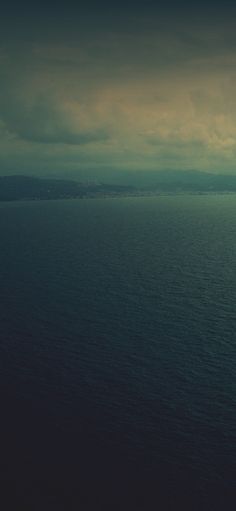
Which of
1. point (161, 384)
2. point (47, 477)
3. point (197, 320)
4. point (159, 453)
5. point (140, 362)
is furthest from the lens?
point (197, 320)

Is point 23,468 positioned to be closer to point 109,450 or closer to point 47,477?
point 47,477

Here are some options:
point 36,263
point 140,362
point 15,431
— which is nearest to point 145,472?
point 15,431

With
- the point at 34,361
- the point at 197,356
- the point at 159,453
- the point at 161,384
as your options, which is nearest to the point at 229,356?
the point at 197,356

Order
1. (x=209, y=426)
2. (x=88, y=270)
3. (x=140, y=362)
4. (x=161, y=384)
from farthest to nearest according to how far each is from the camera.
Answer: (x=88, y=270) → (x=140, y=362) → (x=161, y=384) → (x=209, y=426)

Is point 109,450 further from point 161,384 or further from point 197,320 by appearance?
point 197,320

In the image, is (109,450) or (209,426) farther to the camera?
(209,426)

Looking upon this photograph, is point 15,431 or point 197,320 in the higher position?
point 197,320
